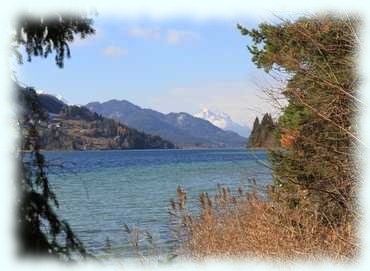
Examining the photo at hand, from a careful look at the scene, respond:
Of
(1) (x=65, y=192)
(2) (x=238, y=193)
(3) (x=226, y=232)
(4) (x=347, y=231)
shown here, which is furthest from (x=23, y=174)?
(1) (x=65, y=192)

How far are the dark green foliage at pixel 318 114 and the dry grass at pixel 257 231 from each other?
387 millimetres

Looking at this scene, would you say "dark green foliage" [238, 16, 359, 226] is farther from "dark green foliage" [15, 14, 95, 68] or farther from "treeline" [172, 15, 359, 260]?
"dark green foliage" [15, 14, 95, 68]

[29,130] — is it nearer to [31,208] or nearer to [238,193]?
[31,208]

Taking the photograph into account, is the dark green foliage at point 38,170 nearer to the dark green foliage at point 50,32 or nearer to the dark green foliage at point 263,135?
the dark green foliage at point 50,32

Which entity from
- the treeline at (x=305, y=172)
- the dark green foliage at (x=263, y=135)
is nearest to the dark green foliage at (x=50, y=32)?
the treeline at (x=305, y=172)

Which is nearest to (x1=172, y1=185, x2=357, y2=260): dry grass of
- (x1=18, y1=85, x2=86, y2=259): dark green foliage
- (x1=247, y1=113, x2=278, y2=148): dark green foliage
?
(x1=247, y1=113, x2=278, y2=148): dark green foliage

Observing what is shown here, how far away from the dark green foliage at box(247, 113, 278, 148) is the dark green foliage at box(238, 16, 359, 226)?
0.27 metres

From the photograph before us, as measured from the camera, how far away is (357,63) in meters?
6.98

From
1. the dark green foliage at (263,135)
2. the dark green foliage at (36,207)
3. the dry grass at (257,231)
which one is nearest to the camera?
the dark green foliage at (36,207)

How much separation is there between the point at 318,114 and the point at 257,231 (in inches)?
101

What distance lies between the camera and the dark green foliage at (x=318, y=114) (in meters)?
7.15

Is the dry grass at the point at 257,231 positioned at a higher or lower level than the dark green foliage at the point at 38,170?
lower

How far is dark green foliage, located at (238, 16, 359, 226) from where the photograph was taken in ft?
23.5

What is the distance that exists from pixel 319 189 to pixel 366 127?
2.52m
